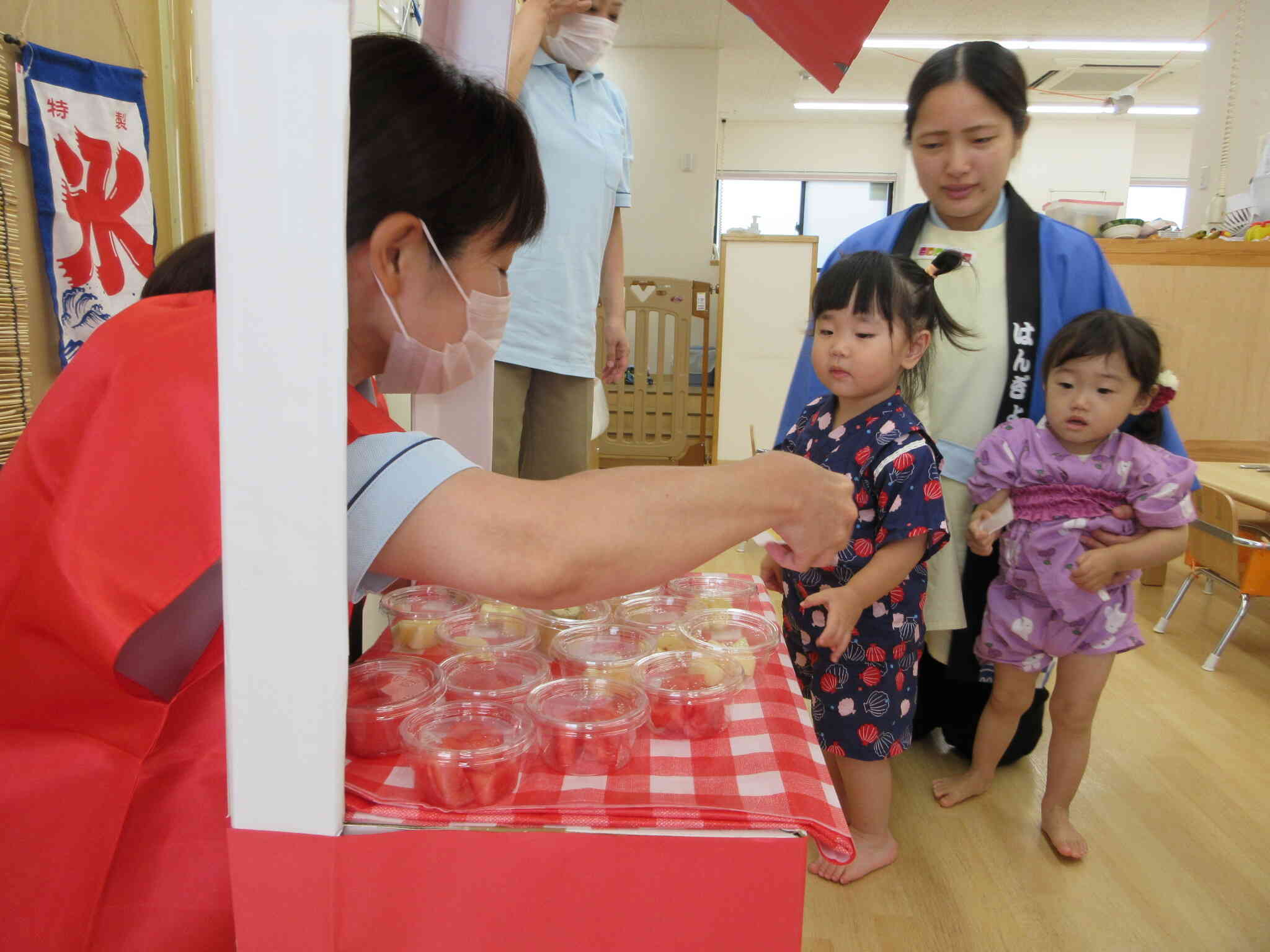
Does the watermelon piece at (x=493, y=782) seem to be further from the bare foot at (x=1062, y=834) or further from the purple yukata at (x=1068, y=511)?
the bare foot at (x=1062, y=834)

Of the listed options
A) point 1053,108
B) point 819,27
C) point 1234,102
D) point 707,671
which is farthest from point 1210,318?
point 1053,108

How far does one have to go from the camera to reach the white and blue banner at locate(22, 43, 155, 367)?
5.11 ft

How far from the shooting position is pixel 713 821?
0.57 m

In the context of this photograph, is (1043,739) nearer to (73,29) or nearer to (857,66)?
(73,29)

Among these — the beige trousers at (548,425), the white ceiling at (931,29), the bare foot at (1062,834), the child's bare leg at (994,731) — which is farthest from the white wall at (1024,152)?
the bare foot at (1062,834)

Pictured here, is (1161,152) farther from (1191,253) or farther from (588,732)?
(588,732)

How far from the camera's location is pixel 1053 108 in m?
8.99

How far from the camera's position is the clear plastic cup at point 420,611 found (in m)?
0.89

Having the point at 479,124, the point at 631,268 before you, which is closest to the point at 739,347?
the point at 631,268

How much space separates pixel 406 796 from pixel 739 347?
15.9ft

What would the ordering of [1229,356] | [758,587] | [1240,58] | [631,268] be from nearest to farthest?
[758,587] → [1229,356] → [1240,58] → [631,268]

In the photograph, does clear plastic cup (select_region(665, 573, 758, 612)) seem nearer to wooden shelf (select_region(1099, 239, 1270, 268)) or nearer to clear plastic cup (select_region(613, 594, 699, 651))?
clear plastic cup (select_region(613, 594, 699, 651))

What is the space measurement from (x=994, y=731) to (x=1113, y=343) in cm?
90

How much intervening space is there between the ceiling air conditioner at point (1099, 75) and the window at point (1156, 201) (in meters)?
3.16
